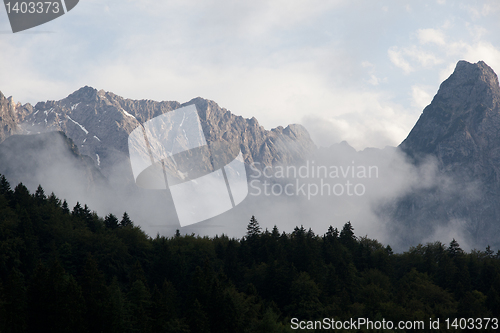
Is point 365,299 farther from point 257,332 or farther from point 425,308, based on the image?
point 257,332

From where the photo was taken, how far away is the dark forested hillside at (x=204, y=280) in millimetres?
73312

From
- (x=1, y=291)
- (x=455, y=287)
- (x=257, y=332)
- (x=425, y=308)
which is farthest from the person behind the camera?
(x=455, y=287)

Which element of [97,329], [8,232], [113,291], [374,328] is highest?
[8,232]

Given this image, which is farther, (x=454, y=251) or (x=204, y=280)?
(x=454, y=251)

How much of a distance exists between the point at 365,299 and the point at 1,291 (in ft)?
238

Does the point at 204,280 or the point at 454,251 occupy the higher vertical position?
the point at 204,280

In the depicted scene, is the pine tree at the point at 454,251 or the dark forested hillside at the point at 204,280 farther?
the pine tree at the point at 454,251

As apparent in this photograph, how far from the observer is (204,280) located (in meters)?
89.0

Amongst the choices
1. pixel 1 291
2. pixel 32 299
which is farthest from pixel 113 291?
pixel 1 291

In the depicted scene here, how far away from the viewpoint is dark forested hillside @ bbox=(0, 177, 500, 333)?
7331 cm

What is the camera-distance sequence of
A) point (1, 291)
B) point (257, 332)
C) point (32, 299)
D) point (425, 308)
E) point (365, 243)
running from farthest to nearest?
point (365, 243) → point (425, 308) → point (257, 332) → point (32, 299) → point (1, 291)

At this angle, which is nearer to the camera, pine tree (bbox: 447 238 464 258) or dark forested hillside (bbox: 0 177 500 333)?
dark forested hillside (bbox: 0 177 500 333)

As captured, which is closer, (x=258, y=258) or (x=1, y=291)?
(x=1, y=291)

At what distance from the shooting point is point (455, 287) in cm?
11006
